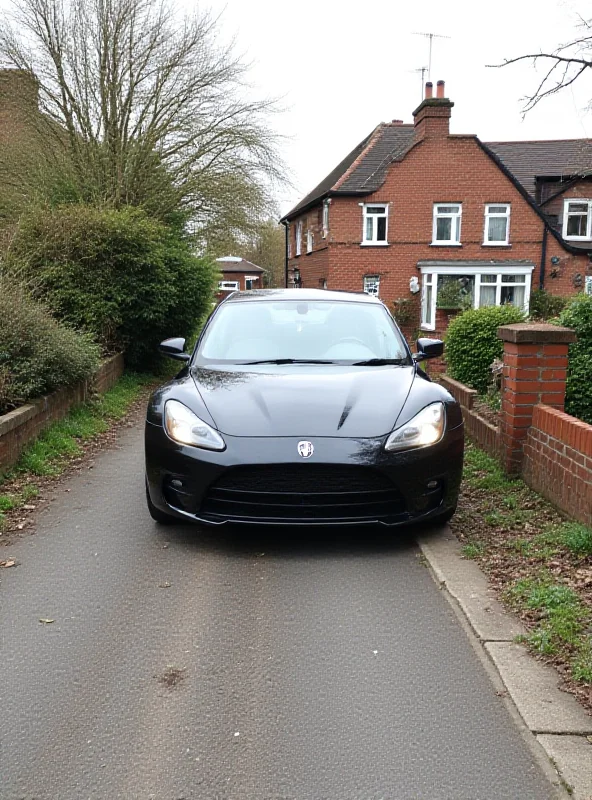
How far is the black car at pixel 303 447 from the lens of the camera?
424cm

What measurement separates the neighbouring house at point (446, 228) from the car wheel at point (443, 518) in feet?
76.7

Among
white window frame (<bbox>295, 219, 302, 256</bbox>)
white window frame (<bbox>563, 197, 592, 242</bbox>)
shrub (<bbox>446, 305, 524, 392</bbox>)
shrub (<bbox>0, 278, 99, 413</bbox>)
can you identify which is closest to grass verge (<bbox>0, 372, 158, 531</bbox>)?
shrub (<bbox>0, 278, 99, 413</bbox>)

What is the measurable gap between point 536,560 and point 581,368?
2.39m

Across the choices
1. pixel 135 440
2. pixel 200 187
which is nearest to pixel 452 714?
pixel 135 440

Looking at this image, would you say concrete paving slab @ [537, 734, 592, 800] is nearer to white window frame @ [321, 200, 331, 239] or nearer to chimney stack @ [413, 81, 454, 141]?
white window frame @ [321, 200, 331, 239]

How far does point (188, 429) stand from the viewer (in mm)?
4473

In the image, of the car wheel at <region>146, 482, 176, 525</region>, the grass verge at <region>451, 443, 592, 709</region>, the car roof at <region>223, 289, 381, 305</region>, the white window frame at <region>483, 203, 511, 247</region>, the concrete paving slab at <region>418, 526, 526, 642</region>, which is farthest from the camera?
the white window frame at <region>483, 203, 511, 247</region>

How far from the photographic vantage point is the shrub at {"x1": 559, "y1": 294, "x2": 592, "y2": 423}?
5.96m

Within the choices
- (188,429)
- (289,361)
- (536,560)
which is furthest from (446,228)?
(536,560)

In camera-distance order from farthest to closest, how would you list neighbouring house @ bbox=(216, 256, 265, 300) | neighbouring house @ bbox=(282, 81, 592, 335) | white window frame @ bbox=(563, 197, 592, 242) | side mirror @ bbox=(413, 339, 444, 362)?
neighbouring house @ bbox=(216, 256, 265, 300) → white window frame @ bbox=(563, 197, 592, 242) → neighbouring house @ bbox=(282, 81, 592, 335) → side mirror @ bbox=(413, 339, 444, 362)

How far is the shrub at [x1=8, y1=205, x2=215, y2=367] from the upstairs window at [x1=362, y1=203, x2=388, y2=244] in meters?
15.9

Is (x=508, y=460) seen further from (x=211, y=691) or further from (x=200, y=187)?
(x=200, y=187)

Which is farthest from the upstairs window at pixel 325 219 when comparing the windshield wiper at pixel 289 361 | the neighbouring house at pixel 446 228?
the windshield wiper at pixel 289 361

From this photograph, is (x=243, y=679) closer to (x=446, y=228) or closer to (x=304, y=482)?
(x=304, y=482)
